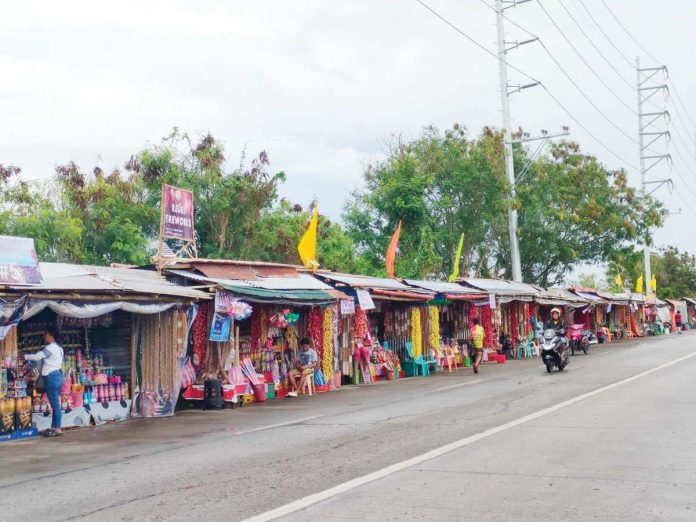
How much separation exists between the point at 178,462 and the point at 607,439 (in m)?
5.50

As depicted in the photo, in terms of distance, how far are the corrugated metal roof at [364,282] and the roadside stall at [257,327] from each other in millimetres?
700

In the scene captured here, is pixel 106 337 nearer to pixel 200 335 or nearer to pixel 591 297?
pixel 200 335

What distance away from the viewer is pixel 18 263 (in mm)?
13164

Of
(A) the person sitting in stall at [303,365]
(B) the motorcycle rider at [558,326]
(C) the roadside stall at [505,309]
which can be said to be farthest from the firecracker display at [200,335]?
(C) the roadside stall at [505,309]

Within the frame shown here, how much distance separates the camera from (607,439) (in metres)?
10.5

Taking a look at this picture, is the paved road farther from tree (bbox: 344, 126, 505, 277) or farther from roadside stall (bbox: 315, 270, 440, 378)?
tree (bbox: 344, 126, 505, 277)

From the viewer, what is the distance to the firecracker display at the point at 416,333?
27.3 m

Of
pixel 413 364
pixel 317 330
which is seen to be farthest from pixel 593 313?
pixel 317 330

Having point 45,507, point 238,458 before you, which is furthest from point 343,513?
point 238,458

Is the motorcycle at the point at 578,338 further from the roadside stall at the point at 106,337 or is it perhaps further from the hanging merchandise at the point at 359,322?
the roadside stall at the point at 106,337

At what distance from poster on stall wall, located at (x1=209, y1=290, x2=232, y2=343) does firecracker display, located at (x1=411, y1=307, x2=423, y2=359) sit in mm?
10473

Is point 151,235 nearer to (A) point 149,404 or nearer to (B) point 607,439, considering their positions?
(A) point 149,404

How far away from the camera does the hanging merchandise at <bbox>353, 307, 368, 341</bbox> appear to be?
934 inches

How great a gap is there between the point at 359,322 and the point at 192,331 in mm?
6779
